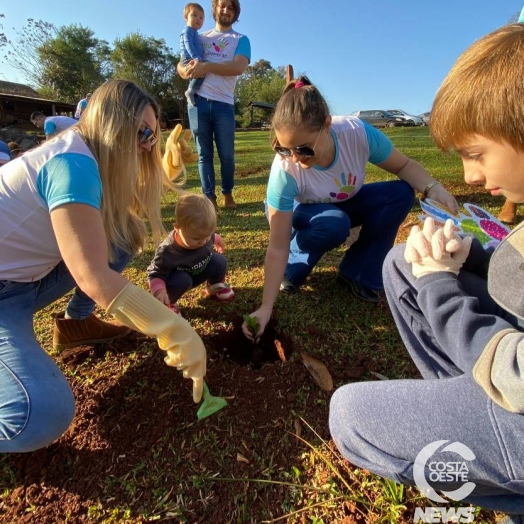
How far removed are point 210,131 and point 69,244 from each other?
3257mm

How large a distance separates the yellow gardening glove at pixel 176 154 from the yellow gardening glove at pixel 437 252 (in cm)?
159

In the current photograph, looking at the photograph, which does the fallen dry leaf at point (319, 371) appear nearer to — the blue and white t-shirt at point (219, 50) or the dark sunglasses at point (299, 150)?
the dark sunglasses at point (299, 150)

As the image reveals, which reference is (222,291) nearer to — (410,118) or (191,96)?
(191,96)

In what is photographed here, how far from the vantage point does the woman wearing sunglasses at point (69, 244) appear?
133 centimetres

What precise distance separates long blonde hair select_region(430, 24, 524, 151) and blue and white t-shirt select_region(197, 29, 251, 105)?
11.2ft

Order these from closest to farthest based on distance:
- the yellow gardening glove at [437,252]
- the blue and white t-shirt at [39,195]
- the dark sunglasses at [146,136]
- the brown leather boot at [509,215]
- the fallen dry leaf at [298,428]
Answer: the yellow gardening glove at [437,252] < the blue and white t-shirt at [39,195] < the fallen dry leaf at [298,428] < the dark sunglasses at [146,136] < the brown leather boot at [509,215]

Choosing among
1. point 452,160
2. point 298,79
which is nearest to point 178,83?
point 452,160

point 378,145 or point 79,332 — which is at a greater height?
point 378,145

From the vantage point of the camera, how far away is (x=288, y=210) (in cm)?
213

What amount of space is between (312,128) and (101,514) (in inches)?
72.0

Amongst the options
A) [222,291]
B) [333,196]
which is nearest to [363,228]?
[333,196]

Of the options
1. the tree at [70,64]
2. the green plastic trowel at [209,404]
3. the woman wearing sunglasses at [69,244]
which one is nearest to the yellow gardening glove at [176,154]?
the woman wearing sunglasses at [69,244]

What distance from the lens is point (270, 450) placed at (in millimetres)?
1462

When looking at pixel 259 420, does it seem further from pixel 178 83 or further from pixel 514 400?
pixel 178 83
